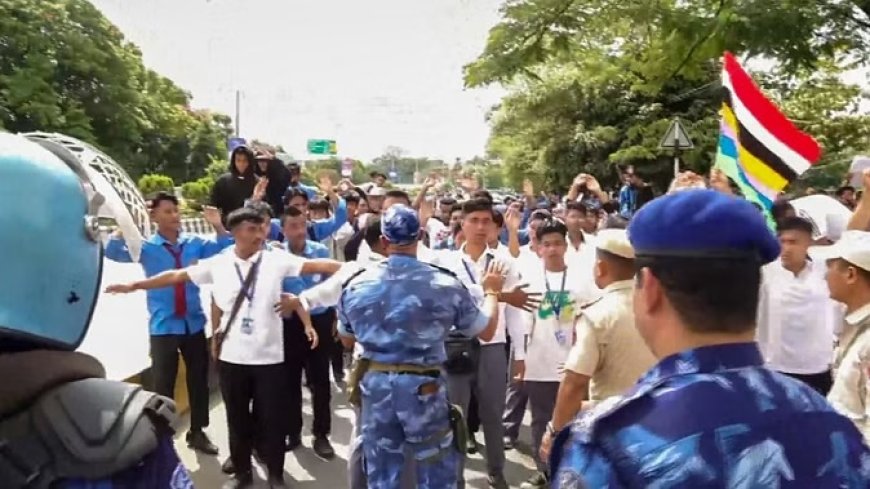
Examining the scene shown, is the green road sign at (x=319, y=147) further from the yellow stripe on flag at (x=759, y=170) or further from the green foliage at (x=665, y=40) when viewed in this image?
the yellow stripe on flag at (x=759, y=170)

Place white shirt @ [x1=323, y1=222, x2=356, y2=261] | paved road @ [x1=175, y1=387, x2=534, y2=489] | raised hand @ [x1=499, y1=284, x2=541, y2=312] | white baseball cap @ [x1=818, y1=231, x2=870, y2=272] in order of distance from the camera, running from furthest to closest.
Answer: white shirt @ [x1=323, y1=222, x2=356, y2=261], paved road @ [x1=175, y1=387, x2=534, y2=489], raised hand @ [x1=499, y1=284, x2=541, y2=312], white baseball cap @ [x1=818, y1=231, x2=870, y2=272]

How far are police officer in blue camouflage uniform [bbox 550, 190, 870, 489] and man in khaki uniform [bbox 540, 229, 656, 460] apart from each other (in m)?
1.73

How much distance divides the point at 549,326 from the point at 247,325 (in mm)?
1919

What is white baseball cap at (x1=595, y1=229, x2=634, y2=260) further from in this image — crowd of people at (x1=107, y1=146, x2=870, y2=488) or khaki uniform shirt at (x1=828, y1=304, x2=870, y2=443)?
khaki uniform shirt at (x1=828, y1=304, x2=870, y2=443)

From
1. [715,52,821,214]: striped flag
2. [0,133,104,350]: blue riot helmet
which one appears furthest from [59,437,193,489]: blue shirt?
[715,52,821,214]: striped flag

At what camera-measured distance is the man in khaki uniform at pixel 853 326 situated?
289cm

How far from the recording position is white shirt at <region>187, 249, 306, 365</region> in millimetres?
5086

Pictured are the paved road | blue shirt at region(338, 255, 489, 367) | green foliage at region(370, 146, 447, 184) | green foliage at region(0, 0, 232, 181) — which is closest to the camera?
blue shirt at region(338, 255, 489, 367)

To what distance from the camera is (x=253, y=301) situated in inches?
202

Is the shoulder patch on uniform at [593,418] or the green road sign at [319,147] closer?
the shoulder patch on uniform at [593,418]

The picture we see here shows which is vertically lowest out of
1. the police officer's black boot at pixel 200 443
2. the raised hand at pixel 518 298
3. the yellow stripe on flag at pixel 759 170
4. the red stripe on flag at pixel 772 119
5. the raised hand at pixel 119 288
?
the police officer's black boot at pixel 200 443

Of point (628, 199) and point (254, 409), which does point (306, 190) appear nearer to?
point (254, 409)

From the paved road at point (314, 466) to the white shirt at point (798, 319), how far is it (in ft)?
6.21

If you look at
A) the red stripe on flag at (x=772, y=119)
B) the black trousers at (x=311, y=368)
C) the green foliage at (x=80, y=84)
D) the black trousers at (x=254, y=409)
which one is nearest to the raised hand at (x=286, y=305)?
the black trousers at (x=254, y=409)
